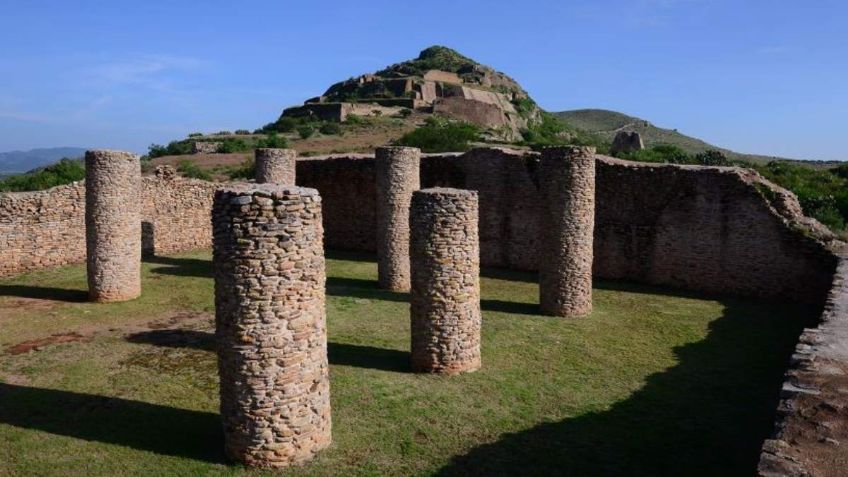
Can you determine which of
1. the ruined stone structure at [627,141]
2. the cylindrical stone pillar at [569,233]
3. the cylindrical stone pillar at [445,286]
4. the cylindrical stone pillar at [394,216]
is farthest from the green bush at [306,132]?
the cylindrical stone pillar at [445,286]

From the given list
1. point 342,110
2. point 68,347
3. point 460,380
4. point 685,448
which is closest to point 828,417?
point 685,448

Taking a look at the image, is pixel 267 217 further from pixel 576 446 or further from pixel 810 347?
pixel 810 347

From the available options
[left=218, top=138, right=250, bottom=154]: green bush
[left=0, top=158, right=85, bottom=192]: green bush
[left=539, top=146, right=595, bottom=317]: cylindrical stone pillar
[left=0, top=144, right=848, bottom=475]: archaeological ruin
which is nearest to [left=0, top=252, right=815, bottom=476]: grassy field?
[left=539, top=146, right=595, bottom=317]: cylindrical stone pillar

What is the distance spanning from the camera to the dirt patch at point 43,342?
9.81 metres

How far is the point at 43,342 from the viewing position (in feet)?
33.5

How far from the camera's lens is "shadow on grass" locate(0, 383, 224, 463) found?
6.76 meters

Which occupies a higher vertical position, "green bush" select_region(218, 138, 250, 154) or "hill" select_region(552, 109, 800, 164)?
"hill" select_region(552, 109, 800, 164)

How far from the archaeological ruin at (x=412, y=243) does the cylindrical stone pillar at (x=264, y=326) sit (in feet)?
0.05

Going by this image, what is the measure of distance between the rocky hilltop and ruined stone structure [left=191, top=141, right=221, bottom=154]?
10.2 m

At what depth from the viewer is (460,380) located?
884 cm

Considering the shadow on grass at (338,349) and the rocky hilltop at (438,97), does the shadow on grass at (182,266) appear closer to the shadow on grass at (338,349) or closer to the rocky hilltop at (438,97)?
the shadow on grass at (338,349)

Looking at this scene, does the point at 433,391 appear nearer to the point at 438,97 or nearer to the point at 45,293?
the point at 45,293

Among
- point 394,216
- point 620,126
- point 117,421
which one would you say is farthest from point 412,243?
point 620,126

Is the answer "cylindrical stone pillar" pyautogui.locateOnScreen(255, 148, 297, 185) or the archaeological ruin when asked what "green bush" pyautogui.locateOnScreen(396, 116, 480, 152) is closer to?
the archaeological ruin
